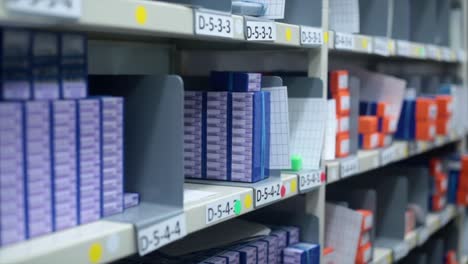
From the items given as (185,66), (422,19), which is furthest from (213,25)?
(422,19)

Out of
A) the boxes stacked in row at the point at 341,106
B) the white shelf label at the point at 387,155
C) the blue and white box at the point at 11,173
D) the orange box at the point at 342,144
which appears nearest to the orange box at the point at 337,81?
the boxes stacked in row at the point at 341,106

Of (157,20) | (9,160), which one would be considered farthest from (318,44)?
(9,160)

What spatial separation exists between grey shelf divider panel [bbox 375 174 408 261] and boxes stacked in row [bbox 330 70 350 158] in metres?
0.57

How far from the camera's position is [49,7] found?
84cm

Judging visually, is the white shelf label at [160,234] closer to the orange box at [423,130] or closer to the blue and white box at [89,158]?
the blue and white box at [89,158]

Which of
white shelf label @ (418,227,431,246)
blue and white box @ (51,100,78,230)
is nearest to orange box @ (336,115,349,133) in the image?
white shelf label @ (418,227,431,246)

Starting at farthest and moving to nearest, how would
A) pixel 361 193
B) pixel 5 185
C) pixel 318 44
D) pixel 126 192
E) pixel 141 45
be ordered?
pixel 361 193
pixel 141 45
pixel 318 44
pixel 126 192
pixel 5 185

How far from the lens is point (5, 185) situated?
89cm

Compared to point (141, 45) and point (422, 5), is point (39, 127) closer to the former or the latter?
point (141, 45)

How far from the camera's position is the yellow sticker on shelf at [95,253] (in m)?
0.93

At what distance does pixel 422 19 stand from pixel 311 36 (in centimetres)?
127

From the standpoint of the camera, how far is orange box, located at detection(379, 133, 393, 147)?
231cm

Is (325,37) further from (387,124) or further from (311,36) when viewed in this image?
(387,124)

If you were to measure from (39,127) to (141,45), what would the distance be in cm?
101
